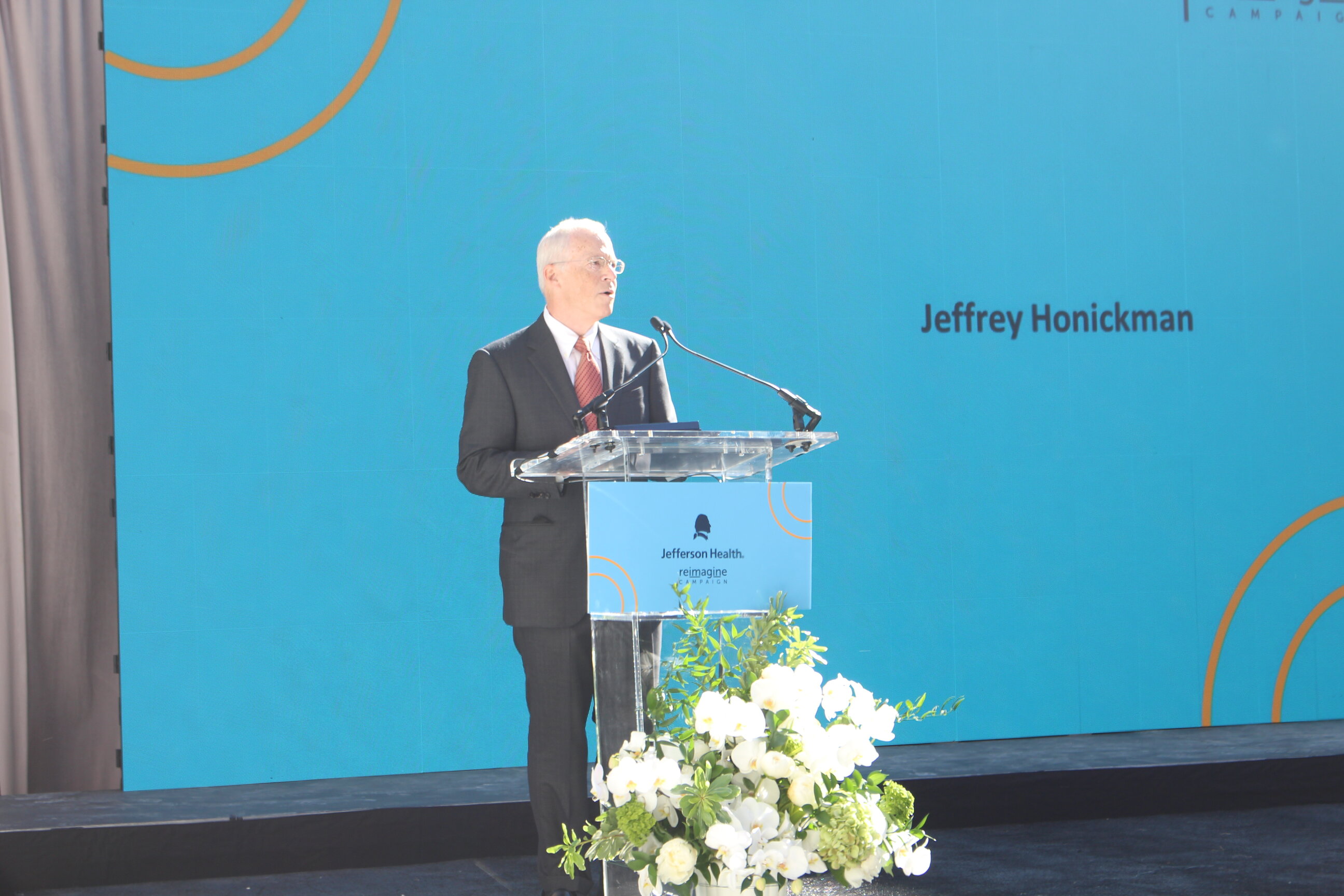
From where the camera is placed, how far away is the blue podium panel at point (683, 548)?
1.89 m

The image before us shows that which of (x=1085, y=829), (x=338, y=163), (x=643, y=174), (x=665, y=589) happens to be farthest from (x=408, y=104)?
(x=1085, y=829)

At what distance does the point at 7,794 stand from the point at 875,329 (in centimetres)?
328

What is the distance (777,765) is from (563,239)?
4.04 ft

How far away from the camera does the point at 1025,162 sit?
15.5 ft

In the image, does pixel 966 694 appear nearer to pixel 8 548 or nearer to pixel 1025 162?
pixel 1025 162

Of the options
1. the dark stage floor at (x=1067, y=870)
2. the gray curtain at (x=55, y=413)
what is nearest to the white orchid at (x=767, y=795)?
the dark stage floor at (x=1067, y=870)

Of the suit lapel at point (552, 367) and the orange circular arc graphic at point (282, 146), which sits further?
the orange circular arc graphic at point (282, 146)

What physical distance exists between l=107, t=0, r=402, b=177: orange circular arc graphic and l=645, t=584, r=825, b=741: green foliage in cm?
288

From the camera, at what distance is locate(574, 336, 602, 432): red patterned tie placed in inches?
102

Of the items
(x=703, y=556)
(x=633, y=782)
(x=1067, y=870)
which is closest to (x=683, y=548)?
(x=703, y=556)

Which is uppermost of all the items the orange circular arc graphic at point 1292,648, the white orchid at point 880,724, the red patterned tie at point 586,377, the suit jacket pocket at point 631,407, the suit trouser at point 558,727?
the red patterned tie at point 586,377

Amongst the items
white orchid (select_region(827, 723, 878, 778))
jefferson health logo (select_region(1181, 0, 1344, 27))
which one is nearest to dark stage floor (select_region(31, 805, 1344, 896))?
white orchid (select_region(827, 723, 878, 778))

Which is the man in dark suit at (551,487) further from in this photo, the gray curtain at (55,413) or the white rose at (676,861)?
the gray curtain at (55,413)

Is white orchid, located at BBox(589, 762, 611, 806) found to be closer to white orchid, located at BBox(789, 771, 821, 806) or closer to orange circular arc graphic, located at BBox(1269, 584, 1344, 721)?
white orchid, located at BBox(789, 771, 821, 806)
